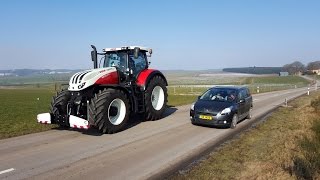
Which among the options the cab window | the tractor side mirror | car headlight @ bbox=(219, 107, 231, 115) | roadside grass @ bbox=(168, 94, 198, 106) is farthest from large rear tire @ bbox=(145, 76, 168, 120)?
roadside grass @ bbox=(168, 94, 198, 106)

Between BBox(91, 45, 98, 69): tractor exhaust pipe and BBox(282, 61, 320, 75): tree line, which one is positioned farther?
BBox(282, 61, 320, 75): tree line

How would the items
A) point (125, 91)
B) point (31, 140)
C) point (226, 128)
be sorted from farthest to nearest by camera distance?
point (226, 128), point (125, 91), point (31, 140)

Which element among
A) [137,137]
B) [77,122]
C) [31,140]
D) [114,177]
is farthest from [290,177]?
[31,140]

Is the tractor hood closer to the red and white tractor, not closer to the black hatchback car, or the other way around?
the red and white tractor

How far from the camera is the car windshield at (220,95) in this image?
14766 millimetres

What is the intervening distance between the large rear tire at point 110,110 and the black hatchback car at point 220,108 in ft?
9.20

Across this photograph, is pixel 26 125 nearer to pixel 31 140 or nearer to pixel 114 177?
pixel 31 140

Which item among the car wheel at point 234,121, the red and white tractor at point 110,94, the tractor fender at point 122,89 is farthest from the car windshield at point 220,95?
the tractor fender at point 122,89

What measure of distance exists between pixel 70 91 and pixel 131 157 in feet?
14.7

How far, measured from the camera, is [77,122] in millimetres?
10984

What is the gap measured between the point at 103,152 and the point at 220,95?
274 inches

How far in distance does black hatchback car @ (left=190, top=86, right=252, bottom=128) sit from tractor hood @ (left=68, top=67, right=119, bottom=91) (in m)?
3.38

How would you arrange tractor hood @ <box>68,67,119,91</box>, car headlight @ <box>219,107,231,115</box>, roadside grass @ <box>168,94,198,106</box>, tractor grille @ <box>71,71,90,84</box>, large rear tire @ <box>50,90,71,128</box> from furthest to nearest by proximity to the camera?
roadside grass @ <box>168,94,198,106</box> → car headlight @ <box>219,107,231,115</box> → large rear tire @ <box>50,90,71,128</box> → tractor grille @ <box>71,71,90,84</box> → tractor hood @ <box>68,67,119,91</box>

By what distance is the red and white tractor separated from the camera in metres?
11.5
